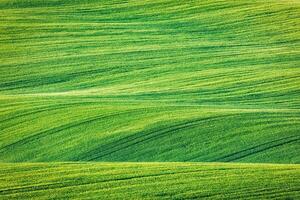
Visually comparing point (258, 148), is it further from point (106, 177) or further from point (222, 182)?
point (106, 177)

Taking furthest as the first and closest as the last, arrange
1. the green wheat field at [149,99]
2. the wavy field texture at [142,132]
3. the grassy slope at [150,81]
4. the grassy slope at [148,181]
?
the grassy slope at [150,81], the wavy field texture at [142,132], the green wheat field at [149,99], the grassy slope at [148,181]

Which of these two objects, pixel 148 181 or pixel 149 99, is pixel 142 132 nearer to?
pixel 149 99

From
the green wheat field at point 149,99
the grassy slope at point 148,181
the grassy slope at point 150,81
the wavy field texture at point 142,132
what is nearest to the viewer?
the grassy slope at point 148,181

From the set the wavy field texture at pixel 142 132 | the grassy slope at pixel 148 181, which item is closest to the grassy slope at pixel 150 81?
the wavy field texture at pixel 142 132

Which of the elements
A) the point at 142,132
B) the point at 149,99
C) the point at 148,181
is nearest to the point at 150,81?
the point at 149,99

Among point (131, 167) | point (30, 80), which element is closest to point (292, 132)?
point (131, 167)

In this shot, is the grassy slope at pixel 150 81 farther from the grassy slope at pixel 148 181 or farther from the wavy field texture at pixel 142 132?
the grassy slope at pixel 148 181
